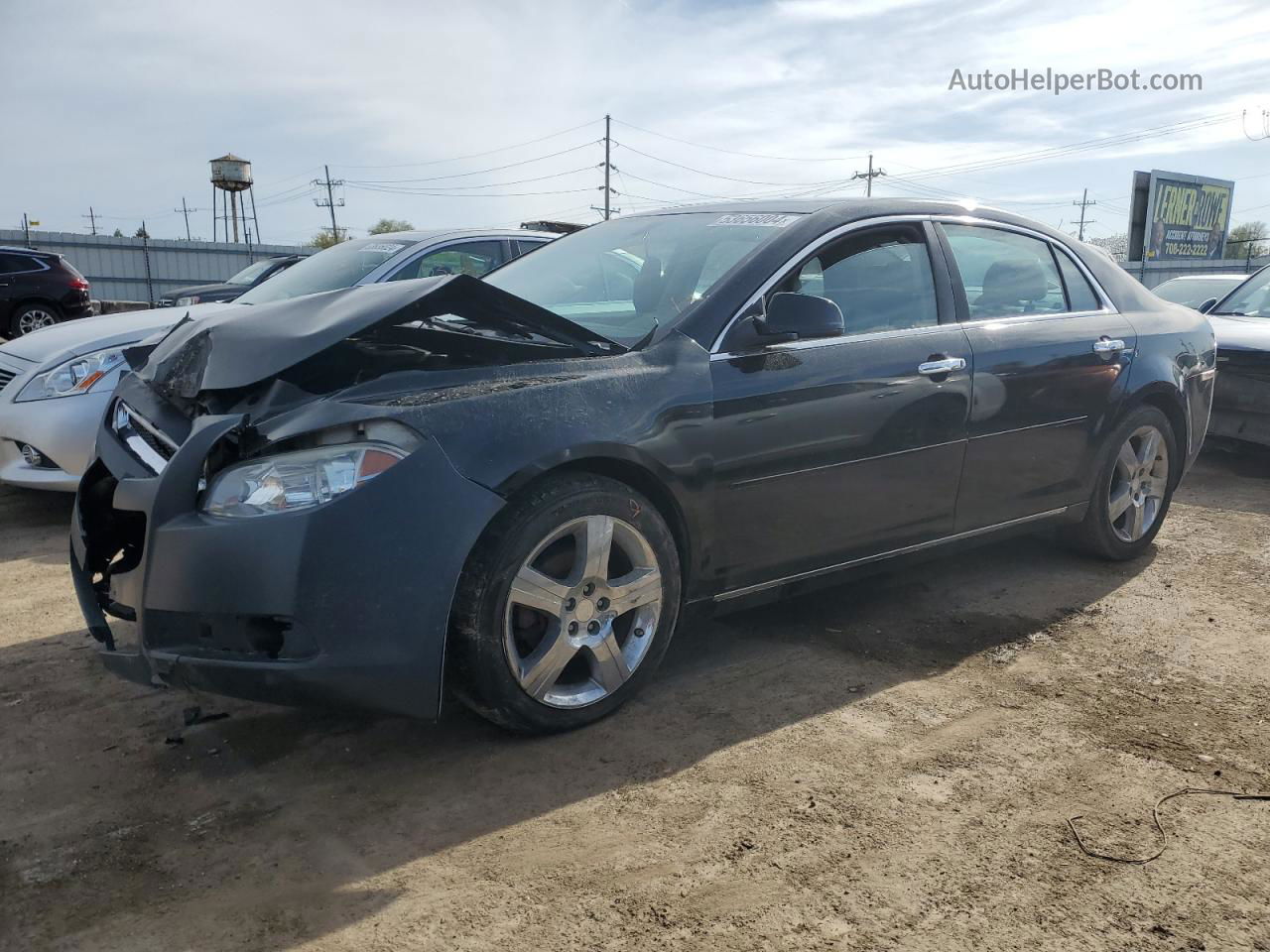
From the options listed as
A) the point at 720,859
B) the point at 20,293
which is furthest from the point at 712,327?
the point at 20,293

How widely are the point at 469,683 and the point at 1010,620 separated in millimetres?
2360

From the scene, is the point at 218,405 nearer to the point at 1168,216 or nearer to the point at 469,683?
the point at 469,683

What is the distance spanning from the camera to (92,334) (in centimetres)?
594

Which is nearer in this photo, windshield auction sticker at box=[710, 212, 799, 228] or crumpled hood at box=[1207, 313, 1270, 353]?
windshield auction sticker at box=[710, 212, 799, 228]

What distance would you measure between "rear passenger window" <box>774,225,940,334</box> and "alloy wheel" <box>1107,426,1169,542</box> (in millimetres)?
1507

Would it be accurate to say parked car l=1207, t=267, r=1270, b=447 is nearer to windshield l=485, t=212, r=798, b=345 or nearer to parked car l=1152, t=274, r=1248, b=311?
parked car l=1152, t=274, r=1248, b=311

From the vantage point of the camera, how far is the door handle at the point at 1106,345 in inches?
179

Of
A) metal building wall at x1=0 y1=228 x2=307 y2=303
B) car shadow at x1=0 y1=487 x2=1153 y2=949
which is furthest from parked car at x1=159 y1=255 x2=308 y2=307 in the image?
metal building wall at x1=0 y1=228 x2=307 y2=303

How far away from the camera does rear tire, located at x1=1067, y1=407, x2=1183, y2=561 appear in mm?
4773

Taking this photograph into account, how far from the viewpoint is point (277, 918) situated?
2223 mm

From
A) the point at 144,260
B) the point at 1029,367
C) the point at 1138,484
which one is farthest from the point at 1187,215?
the point at 1029,367

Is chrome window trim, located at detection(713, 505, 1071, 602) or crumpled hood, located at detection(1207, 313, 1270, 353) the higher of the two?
crumpled hood, located at detection(1207, 313, 1270, 353)

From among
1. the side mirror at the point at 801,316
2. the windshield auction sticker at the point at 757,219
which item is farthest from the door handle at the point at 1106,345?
the side mirror at the point at 801,316

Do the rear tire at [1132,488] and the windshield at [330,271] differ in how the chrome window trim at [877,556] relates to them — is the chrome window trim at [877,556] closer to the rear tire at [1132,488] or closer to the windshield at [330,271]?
the rear tire at [1132,488]
